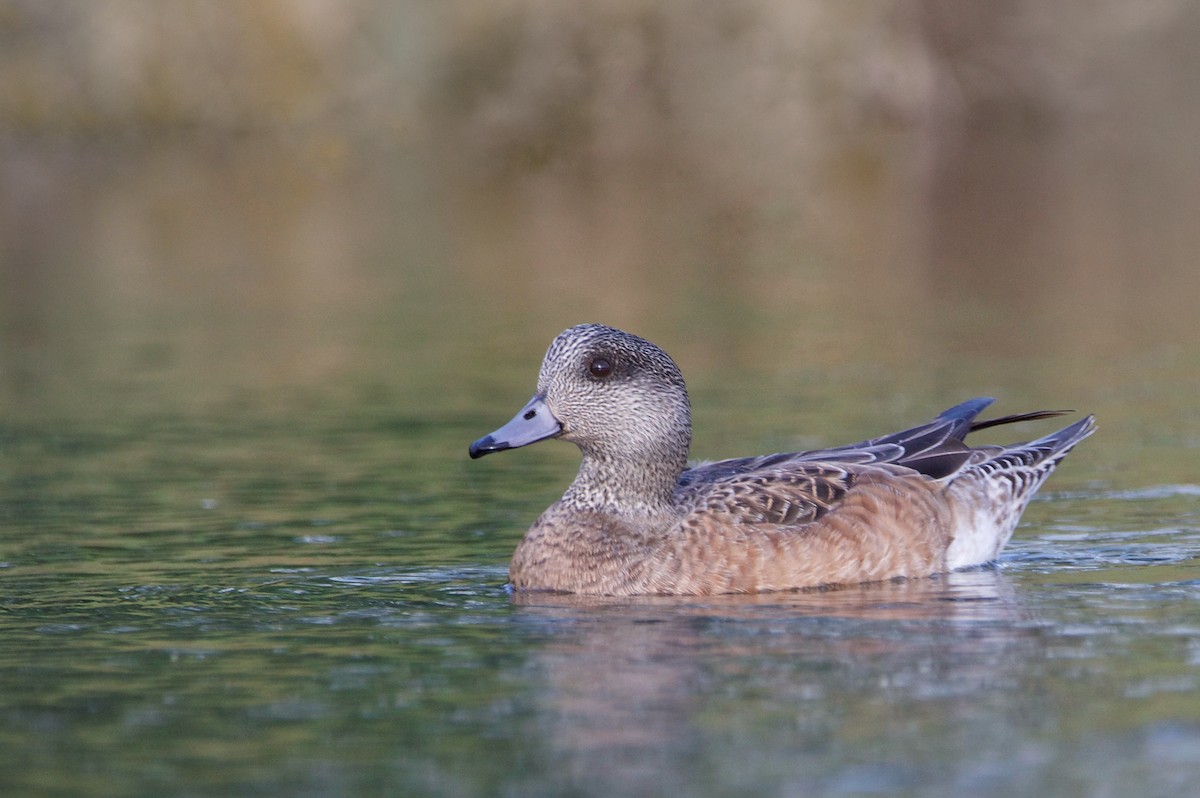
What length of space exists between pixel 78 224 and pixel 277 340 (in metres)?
13.9

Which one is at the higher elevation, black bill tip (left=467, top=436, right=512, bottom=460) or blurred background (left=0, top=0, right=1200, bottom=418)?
blurred background (left=0, top=0, right=1200, bottom=418)

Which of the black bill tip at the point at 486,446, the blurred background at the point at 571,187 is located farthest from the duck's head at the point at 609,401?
the blurred background at the point at 571,187

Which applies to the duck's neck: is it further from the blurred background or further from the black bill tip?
the blurred background

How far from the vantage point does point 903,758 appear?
640cm

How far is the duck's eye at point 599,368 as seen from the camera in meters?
9.55

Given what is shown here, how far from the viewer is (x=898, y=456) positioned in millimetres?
10133

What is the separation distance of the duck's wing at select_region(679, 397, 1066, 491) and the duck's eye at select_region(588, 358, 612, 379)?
72 centimetres

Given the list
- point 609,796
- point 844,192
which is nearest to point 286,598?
point 609,796

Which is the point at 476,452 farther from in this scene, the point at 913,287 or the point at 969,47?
the point at 969,47

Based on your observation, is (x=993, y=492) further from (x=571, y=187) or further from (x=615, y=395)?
(x=571, y=187)

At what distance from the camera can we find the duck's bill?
9203 mm

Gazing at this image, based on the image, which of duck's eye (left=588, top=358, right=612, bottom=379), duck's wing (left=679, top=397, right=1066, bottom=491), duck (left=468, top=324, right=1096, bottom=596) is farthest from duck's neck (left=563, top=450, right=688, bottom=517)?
duck's eye (left=588, top=358, right=612, bottom=379)

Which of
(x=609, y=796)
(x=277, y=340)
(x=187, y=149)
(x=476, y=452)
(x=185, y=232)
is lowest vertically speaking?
(x=609, y=796)

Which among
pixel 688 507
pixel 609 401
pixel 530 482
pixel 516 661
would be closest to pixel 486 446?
pixel 609 401
